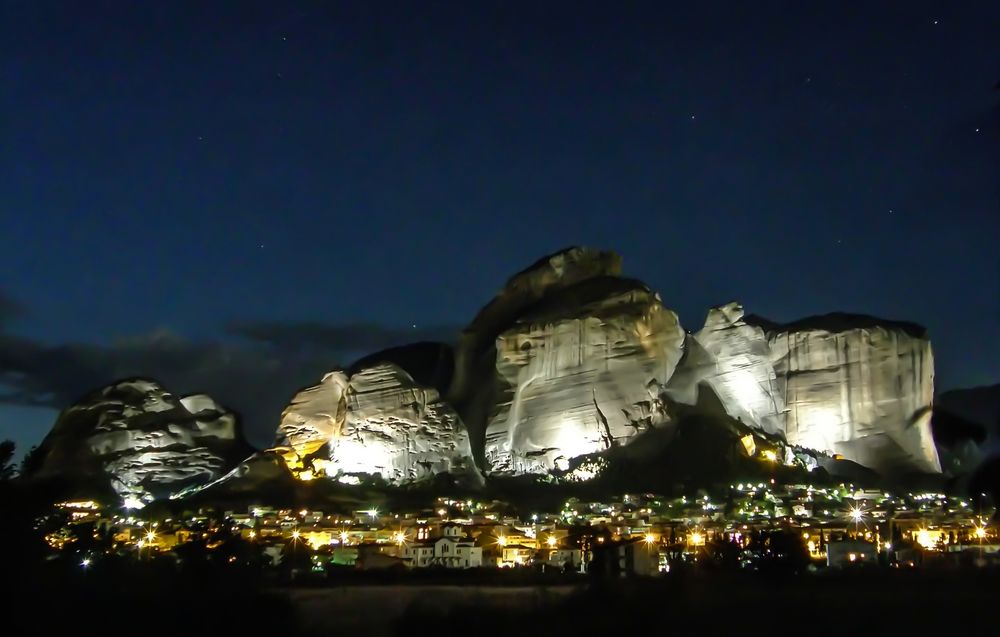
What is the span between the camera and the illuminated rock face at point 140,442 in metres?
84.0

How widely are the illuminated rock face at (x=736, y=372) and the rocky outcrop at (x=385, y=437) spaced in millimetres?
23995

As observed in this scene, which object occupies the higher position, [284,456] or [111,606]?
[284,456]

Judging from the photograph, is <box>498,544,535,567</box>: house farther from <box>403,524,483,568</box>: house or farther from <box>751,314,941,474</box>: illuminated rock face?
<box>751,314,941,474</box>: illuminated rock face

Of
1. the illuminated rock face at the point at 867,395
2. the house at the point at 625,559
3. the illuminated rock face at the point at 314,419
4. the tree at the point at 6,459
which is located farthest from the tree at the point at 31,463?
the illuminated rock face at the point at 867,395

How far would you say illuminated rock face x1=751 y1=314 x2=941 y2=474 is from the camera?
96.8m

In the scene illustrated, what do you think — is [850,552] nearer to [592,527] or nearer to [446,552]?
[592,527]

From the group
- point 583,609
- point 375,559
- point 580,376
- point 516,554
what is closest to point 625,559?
point 375,559

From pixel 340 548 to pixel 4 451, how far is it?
36.4 m

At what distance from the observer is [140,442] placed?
87.1 m

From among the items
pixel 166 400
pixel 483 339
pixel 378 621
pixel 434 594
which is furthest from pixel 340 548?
pixel 483 339

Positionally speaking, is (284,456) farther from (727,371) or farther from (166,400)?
(727,371)

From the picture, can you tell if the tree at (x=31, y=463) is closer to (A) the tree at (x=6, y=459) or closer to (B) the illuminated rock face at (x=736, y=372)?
(A) the tree at (x=6, y=459)

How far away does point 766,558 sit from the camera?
31328 millimetres

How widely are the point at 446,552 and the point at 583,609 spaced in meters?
31.6
